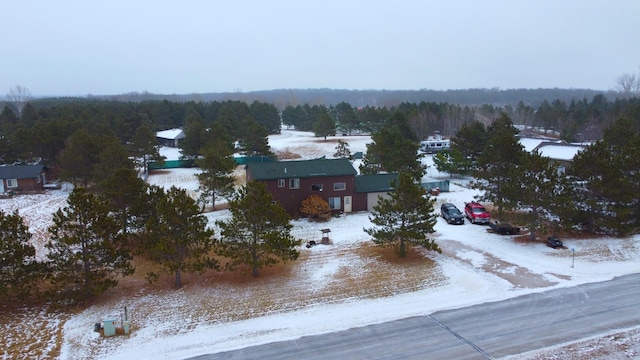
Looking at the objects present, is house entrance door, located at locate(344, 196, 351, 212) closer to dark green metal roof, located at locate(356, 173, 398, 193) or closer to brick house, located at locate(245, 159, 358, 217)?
brick house, located at locate(245, 159, 358, 217)

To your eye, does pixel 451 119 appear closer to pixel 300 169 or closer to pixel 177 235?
pixel 300 169

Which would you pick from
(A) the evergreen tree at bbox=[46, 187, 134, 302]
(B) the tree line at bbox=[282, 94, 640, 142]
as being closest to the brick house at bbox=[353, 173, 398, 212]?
(A) the evergreen tree at bbox=[46, 187, 134, 302]

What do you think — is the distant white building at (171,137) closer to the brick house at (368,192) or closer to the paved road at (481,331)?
the brick house at (368,192)

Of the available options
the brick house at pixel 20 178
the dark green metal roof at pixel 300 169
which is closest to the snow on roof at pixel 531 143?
the dark green metal roof at pixel 300 169

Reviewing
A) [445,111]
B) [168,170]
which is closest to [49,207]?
[168,170]

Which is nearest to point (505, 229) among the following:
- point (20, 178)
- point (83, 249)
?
point (83, 249)

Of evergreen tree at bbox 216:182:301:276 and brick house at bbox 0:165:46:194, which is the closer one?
evergreen tree at bbox 216:182:301:276
